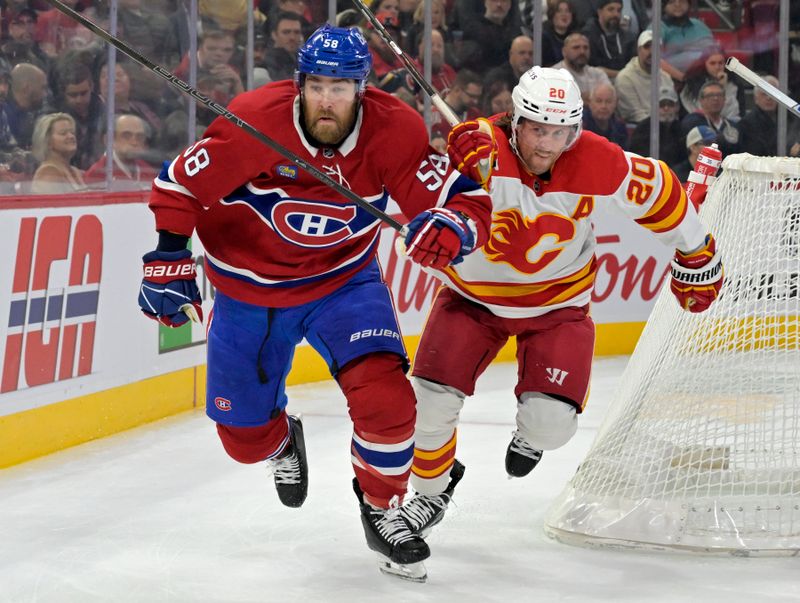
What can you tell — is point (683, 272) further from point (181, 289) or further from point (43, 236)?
point (43, 236)

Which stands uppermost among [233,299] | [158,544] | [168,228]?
[168,228]

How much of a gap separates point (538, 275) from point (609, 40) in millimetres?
4378

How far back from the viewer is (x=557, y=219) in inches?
132

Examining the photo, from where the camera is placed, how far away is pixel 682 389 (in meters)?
3.71

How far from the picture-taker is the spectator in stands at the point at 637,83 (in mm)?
7574

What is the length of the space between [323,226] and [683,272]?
3.18 feet

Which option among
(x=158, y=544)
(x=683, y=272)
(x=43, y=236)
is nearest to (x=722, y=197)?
(x=683, y=272)

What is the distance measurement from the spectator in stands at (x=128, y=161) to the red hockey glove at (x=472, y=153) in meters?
2.40

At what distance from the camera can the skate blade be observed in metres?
3.19

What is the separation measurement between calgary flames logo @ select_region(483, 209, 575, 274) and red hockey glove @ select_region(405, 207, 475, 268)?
0.36 meters

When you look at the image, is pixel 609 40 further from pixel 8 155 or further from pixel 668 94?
pixel 8 155

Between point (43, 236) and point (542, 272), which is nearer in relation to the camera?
point (542, 272)

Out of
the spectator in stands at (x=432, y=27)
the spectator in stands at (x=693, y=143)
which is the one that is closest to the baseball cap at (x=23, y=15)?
the spectator in stands at (x=432, y=27)

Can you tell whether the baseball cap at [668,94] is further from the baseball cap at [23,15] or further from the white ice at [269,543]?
the baseball cap at [23,15]
